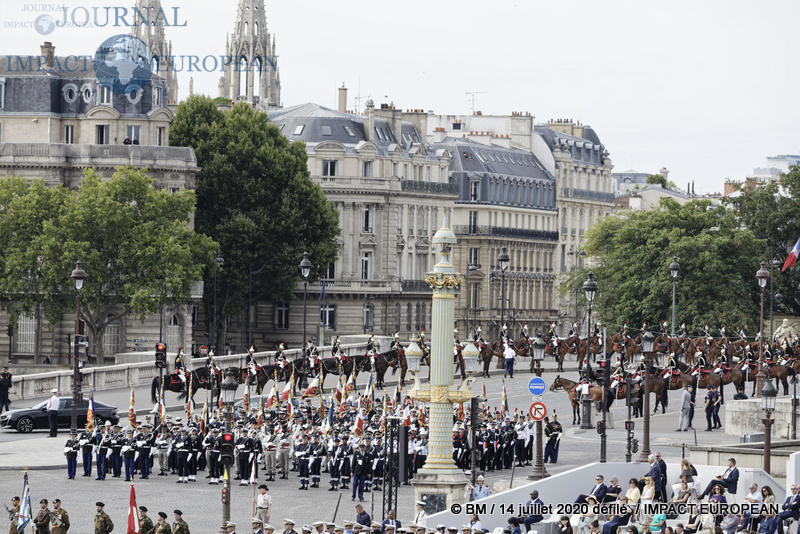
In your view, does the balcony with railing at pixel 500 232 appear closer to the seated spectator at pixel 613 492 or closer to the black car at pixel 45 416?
the black car at pixel 45 416

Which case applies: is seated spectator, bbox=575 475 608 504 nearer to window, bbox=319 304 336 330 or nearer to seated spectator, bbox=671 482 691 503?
seated spectator, bbox=671 482 691 503

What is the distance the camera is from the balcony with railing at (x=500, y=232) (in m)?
125

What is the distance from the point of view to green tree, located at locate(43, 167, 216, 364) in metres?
78.7

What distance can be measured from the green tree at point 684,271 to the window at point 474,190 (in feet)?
65.5

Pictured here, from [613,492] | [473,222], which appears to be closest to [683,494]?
[613,492]

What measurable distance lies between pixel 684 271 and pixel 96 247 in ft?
106

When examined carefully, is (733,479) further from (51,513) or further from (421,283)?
(421,283)

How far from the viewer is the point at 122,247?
79375 millimetres

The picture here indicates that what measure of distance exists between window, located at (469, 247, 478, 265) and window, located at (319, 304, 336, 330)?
62.7 ft

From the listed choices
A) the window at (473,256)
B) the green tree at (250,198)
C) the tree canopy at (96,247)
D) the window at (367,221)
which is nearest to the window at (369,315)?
the window at (367,221)

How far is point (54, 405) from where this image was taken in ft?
182

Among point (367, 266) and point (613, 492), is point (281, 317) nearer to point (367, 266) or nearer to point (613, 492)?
point (367, 266)

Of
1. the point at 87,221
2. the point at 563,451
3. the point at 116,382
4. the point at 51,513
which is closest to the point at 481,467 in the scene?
the point at 563,451

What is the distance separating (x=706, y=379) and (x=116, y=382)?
66.0 feet
